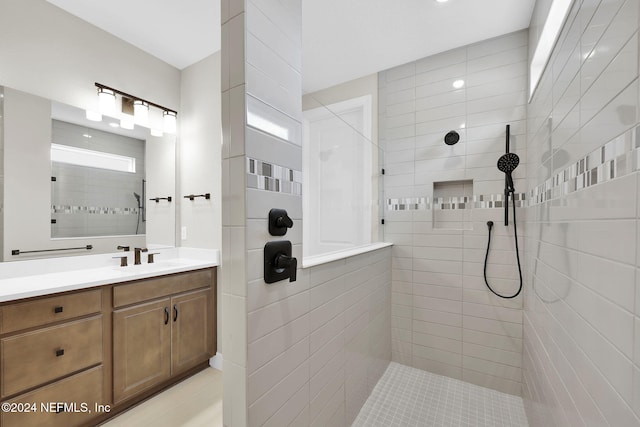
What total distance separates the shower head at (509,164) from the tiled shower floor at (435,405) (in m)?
1.55

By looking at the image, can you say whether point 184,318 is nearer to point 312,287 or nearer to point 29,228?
point 29,228

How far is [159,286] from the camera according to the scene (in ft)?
6.19

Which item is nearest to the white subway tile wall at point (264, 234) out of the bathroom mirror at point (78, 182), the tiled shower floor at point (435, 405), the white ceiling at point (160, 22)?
the tiled shower floor at point (435, 405)

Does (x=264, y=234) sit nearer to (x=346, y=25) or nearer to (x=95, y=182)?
(x=346, y=25)

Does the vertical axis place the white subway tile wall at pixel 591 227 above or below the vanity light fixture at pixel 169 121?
below

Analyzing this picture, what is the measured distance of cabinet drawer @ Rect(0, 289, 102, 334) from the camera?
4.10ft

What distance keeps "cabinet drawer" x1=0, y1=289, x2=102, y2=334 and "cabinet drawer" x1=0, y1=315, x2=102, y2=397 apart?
0.15 feet

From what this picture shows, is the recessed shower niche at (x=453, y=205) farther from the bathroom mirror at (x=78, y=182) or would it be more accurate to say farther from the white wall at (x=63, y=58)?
the white wall at (x=63, y=58)

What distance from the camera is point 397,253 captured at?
2383 millimetres

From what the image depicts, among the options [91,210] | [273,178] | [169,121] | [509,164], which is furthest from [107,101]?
[509,164]

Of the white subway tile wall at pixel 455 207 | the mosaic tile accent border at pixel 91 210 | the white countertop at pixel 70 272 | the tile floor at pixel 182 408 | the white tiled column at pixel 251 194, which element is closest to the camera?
the white tiled column at pixel 251 194

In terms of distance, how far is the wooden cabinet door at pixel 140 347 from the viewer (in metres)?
1.65

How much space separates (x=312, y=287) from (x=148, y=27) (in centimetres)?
239

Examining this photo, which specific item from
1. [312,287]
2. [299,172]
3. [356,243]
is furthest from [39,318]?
[356,243]
